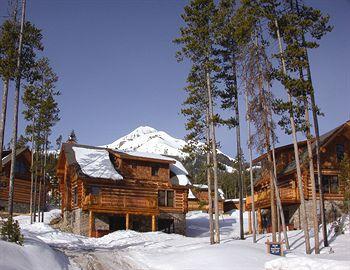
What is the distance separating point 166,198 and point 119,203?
508cm

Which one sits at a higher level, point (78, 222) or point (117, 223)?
point (78, 222)

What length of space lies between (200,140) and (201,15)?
325 inches

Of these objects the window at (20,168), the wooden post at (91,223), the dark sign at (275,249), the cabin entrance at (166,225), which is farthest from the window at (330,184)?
the window at (20,168)

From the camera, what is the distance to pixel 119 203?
34.8m

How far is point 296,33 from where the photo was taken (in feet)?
74.8

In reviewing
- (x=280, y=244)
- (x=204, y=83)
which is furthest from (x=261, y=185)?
(x=280, y=244)

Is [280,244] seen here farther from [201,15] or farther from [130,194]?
[130,194]

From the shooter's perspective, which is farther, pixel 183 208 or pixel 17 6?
pixel 183 208

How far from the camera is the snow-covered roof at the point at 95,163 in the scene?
34.7m

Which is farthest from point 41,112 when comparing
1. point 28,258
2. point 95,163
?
point 28,258

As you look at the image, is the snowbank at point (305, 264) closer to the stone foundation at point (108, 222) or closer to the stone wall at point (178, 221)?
the stone foundation at point (108, 222)

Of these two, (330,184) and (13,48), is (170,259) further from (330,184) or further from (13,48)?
(330,184)

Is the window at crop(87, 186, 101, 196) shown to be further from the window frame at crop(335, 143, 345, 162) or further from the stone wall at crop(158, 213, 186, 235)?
the window frame at crop(335, 143, 345, 162)

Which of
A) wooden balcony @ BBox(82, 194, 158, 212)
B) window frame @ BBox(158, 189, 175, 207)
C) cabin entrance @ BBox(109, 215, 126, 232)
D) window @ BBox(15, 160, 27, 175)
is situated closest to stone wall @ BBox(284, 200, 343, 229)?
window frame @ BBox(158, 189, 175, 207)
